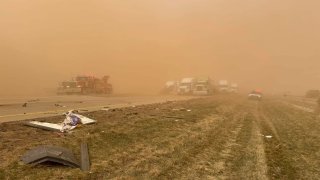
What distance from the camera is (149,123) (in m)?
18.0

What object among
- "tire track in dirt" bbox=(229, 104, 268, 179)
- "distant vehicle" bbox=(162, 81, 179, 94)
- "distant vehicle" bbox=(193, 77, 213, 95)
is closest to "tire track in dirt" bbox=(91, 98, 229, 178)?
"tire track in dirt" bbox=(229, 104, 268, 179)

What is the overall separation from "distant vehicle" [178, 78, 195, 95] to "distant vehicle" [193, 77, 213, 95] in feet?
2.86

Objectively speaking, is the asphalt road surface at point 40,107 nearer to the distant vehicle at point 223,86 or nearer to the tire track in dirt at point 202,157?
the tire track in dirt at point 202,157

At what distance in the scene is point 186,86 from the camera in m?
72.6

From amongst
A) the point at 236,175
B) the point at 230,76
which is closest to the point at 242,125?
the point at 236,175

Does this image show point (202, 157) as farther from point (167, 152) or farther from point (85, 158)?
point (85, 158)

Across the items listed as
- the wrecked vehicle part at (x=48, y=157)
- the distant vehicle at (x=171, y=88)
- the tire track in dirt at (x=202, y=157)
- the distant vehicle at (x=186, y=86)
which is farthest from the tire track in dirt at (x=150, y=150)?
the distant vehicle at (x=171, y=88)

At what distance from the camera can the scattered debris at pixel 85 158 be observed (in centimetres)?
953

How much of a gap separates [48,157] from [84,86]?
46183 mm

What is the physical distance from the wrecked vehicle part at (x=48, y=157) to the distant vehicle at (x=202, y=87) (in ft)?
198

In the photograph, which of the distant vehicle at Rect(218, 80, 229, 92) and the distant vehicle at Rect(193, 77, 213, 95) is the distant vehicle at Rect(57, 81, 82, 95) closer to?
the distant vehicle at Rect(193, 77, 213, 95)

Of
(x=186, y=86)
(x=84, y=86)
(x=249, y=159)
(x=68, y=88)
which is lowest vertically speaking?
(x=249, y=159)

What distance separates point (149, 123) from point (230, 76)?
17155 centimetres

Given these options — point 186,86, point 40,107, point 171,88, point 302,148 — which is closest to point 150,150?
point 302,148
